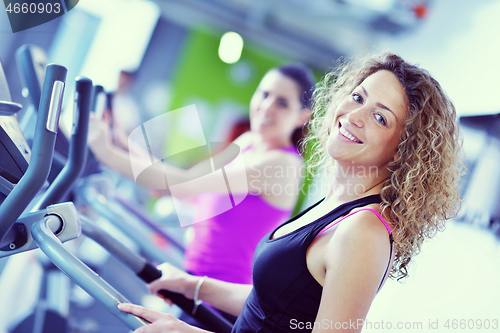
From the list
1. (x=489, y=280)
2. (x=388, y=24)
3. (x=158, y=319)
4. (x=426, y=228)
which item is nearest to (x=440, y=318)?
(x=489, y=280)

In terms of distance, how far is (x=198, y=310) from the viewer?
1.26 m

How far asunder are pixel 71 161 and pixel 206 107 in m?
3.76

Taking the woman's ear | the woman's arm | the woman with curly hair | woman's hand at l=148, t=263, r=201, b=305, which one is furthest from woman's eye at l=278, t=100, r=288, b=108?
the woman's arm

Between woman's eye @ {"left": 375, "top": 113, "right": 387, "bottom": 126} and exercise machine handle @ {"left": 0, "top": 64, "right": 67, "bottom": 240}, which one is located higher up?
woman's eye @ {"left": 375, "top": 113, "right": 387, "bottom": 126}

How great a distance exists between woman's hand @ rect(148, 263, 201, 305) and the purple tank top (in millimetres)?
247

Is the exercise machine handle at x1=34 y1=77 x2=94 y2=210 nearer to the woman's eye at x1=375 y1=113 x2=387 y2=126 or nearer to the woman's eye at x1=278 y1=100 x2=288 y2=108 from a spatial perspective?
the woman's eye at x1=375 y1=113 x2=387 y2=126

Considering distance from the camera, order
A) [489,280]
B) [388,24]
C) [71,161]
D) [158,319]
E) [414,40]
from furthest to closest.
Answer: [388,24]
[414,40]
[489,280]
[71,161]
[158,319]

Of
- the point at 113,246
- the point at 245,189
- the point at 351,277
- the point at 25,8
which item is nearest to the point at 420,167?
the point at 351,277

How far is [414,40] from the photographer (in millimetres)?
3135

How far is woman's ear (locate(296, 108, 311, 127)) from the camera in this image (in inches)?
74.7

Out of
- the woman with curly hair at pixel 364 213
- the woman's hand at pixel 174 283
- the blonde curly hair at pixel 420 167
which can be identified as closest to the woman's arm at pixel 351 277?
the woman with curly hair at pixel 364 213

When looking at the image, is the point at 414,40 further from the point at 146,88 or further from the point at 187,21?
the point at 146,88

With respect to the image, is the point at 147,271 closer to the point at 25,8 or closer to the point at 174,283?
A: the point at 174,283

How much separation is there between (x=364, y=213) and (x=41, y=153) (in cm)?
80
